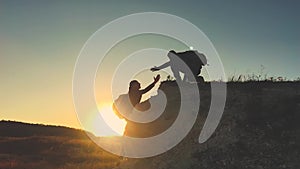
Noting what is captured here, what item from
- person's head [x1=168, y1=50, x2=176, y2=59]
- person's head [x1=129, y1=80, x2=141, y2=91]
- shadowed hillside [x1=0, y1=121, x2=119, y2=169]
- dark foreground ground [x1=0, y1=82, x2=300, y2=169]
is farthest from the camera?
shadowed hillside [x1=0, y1=121, x2=119, y2=169]

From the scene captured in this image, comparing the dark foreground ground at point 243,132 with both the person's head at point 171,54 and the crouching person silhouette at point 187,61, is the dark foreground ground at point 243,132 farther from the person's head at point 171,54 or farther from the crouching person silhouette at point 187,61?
the person's head at point 171,54

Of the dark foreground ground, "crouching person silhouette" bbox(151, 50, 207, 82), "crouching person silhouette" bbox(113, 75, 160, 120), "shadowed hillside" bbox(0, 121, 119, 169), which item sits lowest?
the dark foreground ground

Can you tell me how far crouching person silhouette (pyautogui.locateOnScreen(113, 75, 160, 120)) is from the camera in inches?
1083

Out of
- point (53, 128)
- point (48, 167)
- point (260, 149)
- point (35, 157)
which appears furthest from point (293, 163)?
point (53, 128)

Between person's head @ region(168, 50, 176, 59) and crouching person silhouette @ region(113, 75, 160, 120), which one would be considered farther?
person's head @ region(168, 50, 176, 59)

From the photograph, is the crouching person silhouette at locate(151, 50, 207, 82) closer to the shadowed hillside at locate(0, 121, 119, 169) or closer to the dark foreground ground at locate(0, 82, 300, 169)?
the dark foreground ground at locate(0, 82, 300, 169)

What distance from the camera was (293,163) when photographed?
80.0 feet

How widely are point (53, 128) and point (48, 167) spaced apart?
2455 cm

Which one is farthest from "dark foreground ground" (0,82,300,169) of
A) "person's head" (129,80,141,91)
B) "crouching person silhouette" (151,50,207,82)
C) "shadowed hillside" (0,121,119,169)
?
"shadowed hillside" (0,121,119,169)

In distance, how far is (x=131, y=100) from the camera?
91.2 ft

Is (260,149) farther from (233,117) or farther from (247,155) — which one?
(233,117)

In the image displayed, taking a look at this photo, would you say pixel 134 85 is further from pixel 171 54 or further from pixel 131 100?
pixel 171 54

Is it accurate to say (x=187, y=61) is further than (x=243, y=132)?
Yes

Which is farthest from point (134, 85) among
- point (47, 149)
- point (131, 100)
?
point (47, 149)
